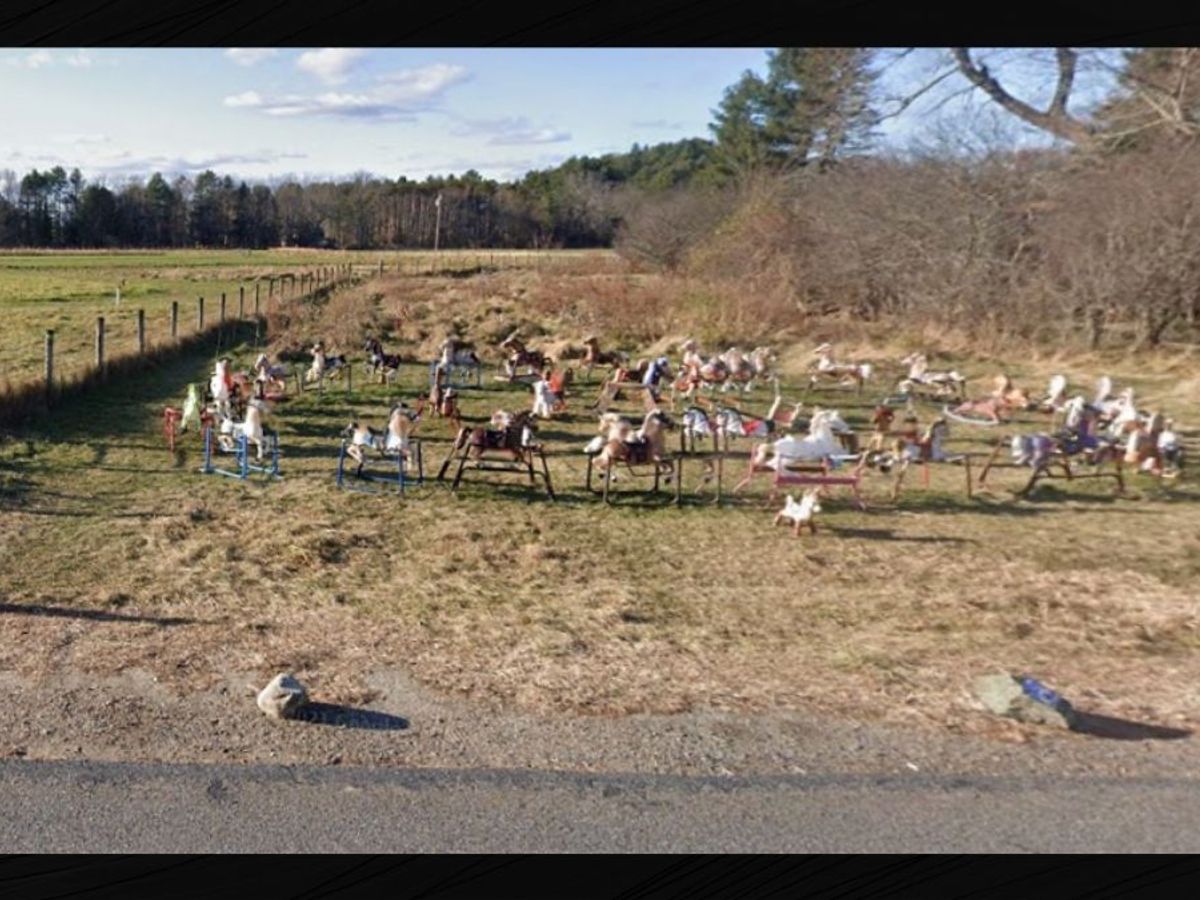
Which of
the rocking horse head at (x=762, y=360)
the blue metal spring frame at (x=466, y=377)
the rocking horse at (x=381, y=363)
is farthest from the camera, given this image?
the blue metal spring frame at (x=466, y=377)

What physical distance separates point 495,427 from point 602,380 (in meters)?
4.74

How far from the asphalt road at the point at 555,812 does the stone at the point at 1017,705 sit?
17.8 inches

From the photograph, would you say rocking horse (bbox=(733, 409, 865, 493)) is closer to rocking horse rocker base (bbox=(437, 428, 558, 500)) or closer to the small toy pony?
the small toy pony

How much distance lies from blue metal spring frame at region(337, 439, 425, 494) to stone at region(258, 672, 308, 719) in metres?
3.50

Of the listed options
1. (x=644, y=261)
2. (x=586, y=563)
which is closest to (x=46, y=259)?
(x=586, y=563)

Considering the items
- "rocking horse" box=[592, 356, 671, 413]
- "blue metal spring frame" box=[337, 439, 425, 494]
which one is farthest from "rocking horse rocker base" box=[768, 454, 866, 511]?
"rocking horse" box=[592, 356, 671, 413]

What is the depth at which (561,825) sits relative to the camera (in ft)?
5.90

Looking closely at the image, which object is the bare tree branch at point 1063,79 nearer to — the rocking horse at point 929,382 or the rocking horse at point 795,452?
the rocking horse at point 795,452

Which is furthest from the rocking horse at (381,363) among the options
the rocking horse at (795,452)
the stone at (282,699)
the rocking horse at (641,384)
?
the stone at (282,699)

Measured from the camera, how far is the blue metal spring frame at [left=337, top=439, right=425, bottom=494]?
20.1ft

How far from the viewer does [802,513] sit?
5.23 m

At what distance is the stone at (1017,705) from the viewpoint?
8.02 ft

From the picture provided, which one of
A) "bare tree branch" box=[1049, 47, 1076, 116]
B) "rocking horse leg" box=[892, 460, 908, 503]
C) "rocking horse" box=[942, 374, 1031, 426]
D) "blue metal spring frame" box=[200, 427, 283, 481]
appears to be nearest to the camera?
"bare tree branch" box=[1049, 47, 1076, 116]

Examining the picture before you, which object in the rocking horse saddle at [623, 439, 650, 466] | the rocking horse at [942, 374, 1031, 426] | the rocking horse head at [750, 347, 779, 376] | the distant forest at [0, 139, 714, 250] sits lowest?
the rocking horse saddle at [623, 439, 650, 466]
